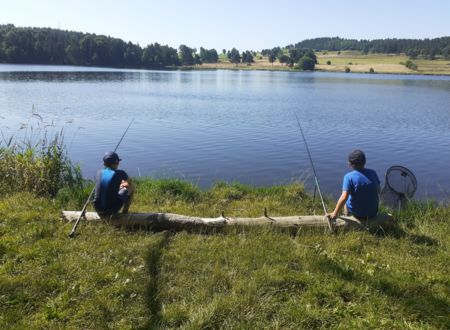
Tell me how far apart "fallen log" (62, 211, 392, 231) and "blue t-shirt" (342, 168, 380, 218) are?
0.17 metres

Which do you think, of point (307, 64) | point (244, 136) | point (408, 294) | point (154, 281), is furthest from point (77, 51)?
point (408, 294)

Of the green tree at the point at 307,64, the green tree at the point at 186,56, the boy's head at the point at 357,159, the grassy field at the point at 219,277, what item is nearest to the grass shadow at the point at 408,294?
the grassy field at the point at 219,277

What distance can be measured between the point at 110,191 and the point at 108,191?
3 cm

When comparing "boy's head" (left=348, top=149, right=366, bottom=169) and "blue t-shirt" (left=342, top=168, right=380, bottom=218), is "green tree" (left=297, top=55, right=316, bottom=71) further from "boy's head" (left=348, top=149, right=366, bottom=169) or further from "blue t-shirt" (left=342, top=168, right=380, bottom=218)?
"blue t-shirt" (left=342, top=168, right=380, bottom=218)

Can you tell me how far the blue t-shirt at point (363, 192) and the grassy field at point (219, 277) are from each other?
1.40 ft

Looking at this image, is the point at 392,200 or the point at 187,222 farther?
the point at 392,200

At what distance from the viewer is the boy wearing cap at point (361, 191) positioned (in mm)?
6577

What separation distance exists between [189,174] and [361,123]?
16.4 m

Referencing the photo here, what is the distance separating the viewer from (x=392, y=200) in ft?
28.1

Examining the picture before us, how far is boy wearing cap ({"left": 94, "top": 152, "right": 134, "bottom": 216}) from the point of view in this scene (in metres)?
6.50

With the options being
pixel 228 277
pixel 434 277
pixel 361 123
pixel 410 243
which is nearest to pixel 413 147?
pixel 361 123

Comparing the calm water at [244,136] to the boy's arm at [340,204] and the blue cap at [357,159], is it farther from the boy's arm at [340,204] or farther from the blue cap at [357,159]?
the boy's arm at [340,204]

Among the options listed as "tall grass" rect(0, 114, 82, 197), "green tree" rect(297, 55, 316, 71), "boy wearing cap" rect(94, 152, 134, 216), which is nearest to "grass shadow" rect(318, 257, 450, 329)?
"boy wearing cap" rect(94, 152, 134, 216)

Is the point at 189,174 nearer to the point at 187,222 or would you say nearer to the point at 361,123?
Answer: the point at 187,222
